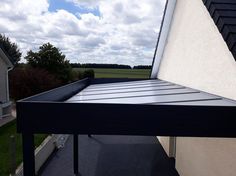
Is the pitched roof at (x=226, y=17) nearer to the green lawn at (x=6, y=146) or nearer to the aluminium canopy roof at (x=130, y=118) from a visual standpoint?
the aluminium canopy roof at (x=130, y=118)

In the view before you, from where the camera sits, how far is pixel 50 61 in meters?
34.4

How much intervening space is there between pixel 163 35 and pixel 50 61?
22.6 meters

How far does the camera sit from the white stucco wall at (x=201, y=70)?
6.21 m

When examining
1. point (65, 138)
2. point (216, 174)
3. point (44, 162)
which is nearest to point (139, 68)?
point (65, 138)

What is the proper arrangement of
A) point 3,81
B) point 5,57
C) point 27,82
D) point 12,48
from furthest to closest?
point 12,48, point 27,82, point 3,81, point 5,57

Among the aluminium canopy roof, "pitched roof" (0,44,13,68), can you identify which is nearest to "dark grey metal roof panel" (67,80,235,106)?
the aluminium canopy roof

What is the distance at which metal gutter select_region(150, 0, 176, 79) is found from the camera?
12.3m

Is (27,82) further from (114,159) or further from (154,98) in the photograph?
(154,98)

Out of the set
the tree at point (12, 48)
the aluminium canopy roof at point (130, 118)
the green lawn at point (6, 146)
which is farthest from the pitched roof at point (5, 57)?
the tree at point (12, 48)

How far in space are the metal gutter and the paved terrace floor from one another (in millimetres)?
4187

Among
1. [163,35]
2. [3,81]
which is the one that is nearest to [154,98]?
[163,35]

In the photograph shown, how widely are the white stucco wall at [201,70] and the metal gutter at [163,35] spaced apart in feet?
1.28

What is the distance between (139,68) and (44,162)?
57326 millimetres

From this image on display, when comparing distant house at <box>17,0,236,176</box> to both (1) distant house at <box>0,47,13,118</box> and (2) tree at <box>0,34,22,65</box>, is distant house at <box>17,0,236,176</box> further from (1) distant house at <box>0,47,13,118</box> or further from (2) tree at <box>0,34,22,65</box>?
(2) tree at <box>0,34,22,65</box>
